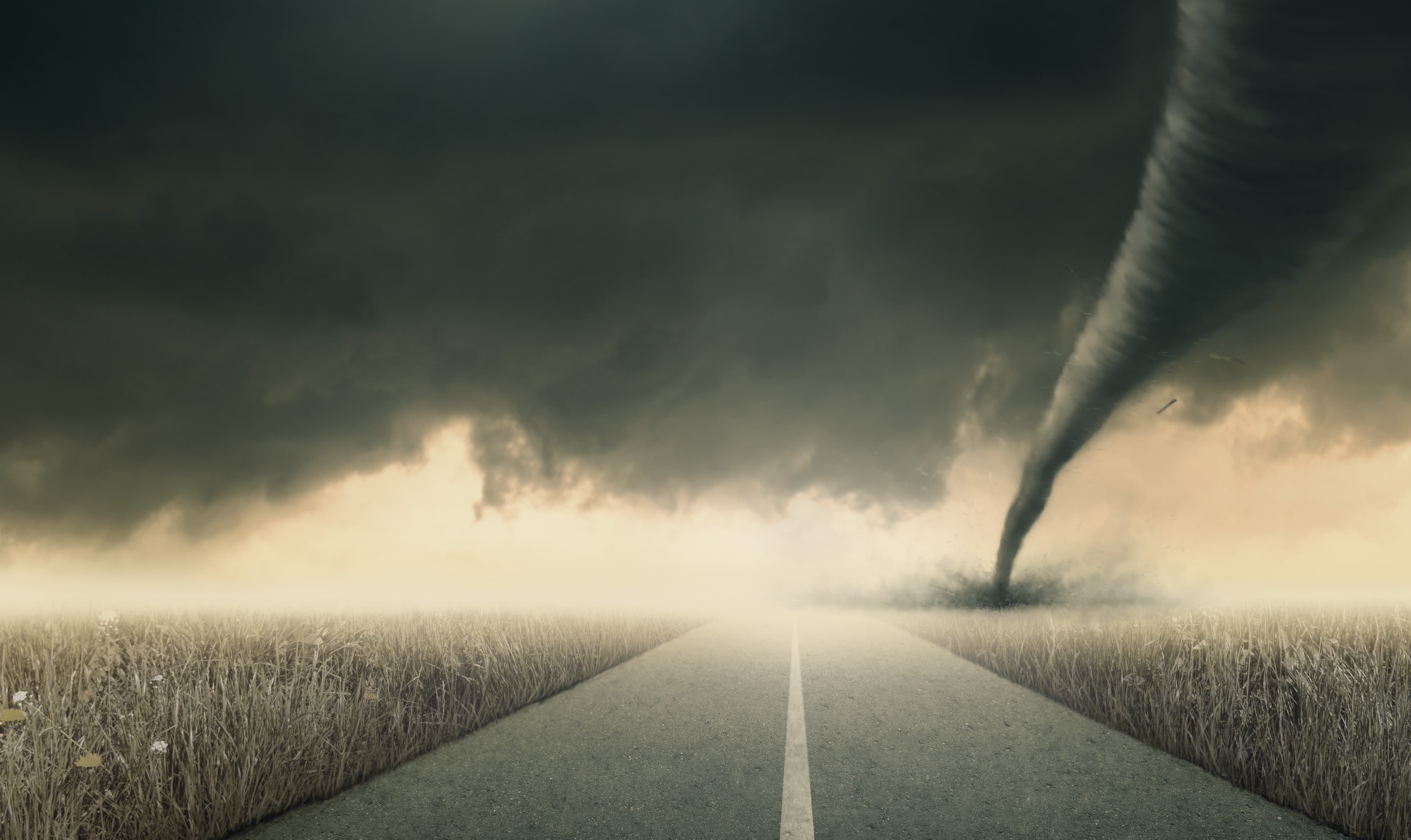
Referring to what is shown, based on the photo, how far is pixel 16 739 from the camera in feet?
12.4

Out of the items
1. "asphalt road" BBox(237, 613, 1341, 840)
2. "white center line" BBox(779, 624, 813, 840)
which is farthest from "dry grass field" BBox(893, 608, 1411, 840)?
"white center line" BBox(779, 624, 813, 840)

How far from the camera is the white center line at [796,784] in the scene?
3713 millimetres

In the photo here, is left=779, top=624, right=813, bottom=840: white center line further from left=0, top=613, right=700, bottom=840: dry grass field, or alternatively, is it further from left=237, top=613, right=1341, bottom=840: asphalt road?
left=0, top=613, right=700, bottom=840: dry grass field

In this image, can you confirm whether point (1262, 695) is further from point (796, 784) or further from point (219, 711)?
point (219, 711)

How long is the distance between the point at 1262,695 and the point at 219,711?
8638 mm

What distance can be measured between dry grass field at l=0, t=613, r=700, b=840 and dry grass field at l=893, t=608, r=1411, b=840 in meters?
6.24

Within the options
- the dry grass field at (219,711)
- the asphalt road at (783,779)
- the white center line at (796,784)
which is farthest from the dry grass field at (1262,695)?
the dry grass field at (219,711)

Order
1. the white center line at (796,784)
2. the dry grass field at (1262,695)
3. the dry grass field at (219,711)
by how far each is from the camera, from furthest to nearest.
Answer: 1. the dry grass field at (1262,695)
2. the white center line at (796,784)
3. the dry grass field at (219,711)

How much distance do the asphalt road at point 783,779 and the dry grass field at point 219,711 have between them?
347mm

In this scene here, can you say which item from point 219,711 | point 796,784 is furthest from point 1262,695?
point 219,711

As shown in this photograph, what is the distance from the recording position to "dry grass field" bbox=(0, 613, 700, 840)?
3598 mm

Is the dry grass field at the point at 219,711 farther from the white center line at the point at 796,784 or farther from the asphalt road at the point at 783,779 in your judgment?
the white center line at the point at 796,784

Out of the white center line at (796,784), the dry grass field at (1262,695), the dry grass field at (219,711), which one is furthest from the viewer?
the dry grass field at (1262,695)

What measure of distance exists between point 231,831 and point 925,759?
4592 mm
